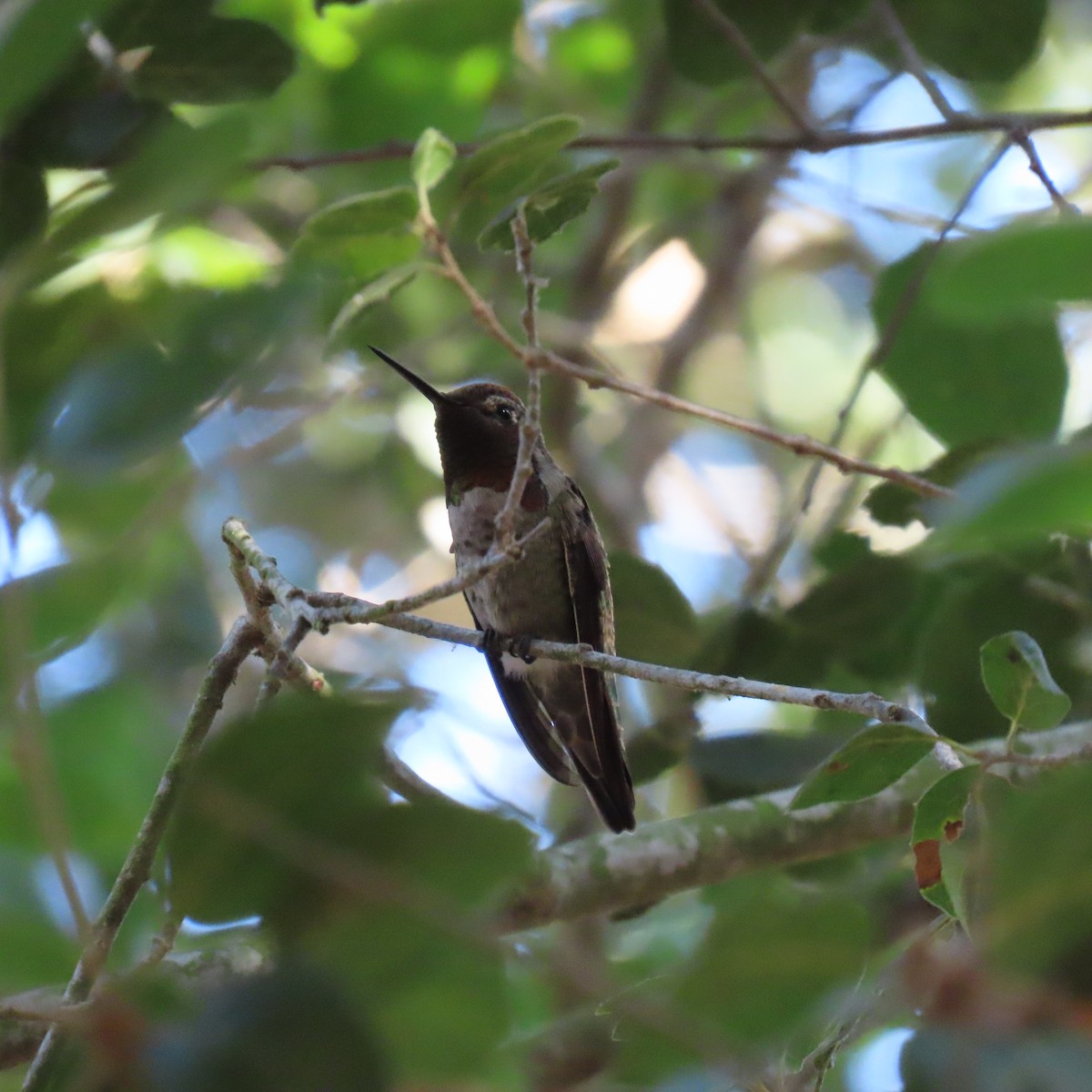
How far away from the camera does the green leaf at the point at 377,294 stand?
2.14 metres

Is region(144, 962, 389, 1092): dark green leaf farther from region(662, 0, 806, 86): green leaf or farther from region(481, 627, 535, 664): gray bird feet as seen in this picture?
region(481, 627, 535, 664): gray bird feet

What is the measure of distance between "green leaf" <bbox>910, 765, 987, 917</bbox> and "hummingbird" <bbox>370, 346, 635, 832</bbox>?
1.78 meters

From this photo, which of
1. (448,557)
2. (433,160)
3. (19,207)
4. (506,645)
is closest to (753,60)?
(433,160)

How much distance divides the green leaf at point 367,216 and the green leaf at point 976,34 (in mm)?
1368

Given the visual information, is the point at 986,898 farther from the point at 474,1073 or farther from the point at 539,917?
the point at 539,917

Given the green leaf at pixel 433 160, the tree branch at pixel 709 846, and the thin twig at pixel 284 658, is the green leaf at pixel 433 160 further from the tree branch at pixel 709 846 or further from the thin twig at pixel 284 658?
the tree branch at pixel 709 846

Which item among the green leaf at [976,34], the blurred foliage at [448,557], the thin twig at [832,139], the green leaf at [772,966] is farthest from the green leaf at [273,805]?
the green leaf at [976,34]

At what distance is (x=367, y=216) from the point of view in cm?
205

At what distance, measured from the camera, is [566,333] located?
3.99 metres

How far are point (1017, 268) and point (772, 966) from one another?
0.48 m

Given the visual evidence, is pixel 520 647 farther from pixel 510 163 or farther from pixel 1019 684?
pixel 1019 684

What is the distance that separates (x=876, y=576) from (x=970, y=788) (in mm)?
1465

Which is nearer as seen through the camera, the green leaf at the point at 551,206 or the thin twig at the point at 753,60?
the green leaf at the point at 551,206

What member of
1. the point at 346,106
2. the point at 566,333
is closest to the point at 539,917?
the point at 566,333
